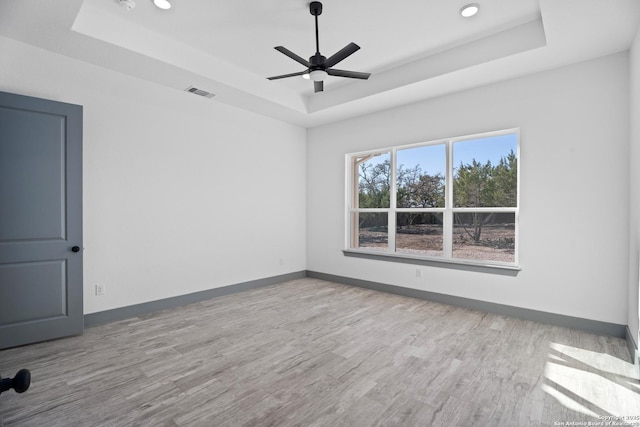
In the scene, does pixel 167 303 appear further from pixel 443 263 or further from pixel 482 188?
pixel 482 188

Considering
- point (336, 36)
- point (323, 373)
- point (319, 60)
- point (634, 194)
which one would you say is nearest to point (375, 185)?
point (336, 36)

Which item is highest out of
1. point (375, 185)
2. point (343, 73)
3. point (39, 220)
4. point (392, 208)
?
point (343, 73)

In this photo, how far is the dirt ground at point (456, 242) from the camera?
13.4 feet

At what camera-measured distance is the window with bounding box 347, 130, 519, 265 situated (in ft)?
13.4

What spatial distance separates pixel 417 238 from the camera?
16.1ft

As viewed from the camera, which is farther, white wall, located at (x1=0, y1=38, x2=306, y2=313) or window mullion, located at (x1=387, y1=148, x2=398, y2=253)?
window mullion, located at (x1=387, y1=148, x2=398, y2=253)

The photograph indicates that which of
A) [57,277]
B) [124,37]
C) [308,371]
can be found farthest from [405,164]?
[57,277]

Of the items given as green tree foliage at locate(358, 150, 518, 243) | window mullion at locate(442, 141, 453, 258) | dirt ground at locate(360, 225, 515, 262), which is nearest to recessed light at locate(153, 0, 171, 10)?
green tree foliage at locate(358, 150, 518, 243)

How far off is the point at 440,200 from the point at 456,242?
2.07ft

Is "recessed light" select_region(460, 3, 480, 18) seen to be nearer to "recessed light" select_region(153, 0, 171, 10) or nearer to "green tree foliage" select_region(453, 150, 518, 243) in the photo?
"green tree foliage" select_region(453, 150, 518, 243)

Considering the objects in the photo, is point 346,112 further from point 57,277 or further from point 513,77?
point 57,277

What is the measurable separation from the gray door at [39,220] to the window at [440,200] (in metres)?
3.84

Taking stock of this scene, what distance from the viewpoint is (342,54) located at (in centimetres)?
292

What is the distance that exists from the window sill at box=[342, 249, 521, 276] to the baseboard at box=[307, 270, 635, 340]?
394 millimetres
